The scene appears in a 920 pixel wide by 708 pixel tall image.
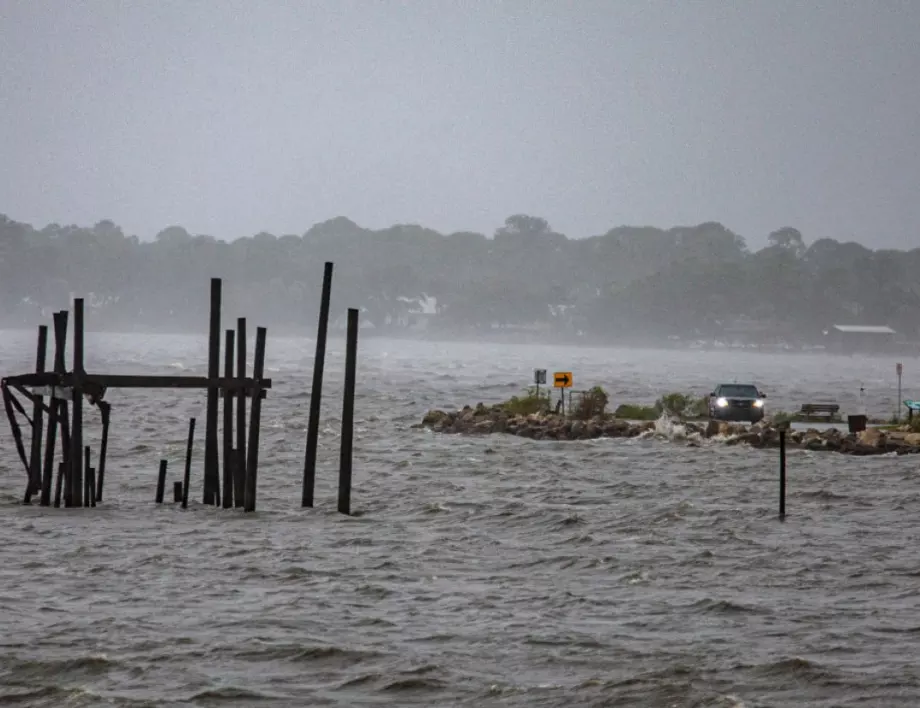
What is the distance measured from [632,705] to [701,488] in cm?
2485

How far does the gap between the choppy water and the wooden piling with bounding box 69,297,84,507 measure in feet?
2.04

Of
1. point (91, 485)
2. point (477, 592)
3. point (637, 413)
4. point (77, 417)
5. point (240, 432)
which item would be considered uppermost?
point (77, 417)

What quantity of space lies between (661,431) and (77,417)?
1293 inches

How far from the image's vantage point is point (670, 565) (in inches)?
1153

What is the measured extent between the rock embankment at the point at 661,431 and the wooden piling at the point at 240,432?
2533 cm

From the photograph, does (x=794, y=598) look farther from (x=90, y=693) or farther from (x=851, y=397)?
(x=851, y=397)

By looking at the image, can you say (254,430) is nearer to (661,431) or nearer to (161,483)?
(161,483)

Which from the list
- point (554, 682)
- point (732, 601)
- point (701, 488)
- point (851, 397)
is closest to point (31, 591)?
point (554, 682)

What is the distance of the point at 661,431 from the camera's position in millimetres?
61469

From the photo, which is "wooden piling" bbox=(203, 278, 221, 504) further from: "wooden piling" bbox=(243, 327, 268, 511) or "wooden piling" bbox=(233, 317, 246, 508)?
"wooden piling" bbox=(243, 327, 268, 511)

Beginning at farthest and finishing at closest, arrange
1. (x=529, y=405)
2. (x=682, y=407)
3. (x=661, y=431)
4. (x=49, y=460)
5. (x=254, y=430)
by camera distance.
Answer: (x=529, y=405) → (x=682, y=407) → (x=661, y=431) → (x=49, y=460) → (x=254, y=430)

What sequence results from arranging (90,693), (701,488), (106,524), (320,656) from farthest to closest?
(701,488) < (106,524) < (320,656) < (90,693)

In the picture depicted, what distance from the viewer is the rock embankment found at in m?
54.6

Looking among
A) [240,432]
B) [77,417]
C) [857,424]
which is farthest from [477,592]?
[857,424]
